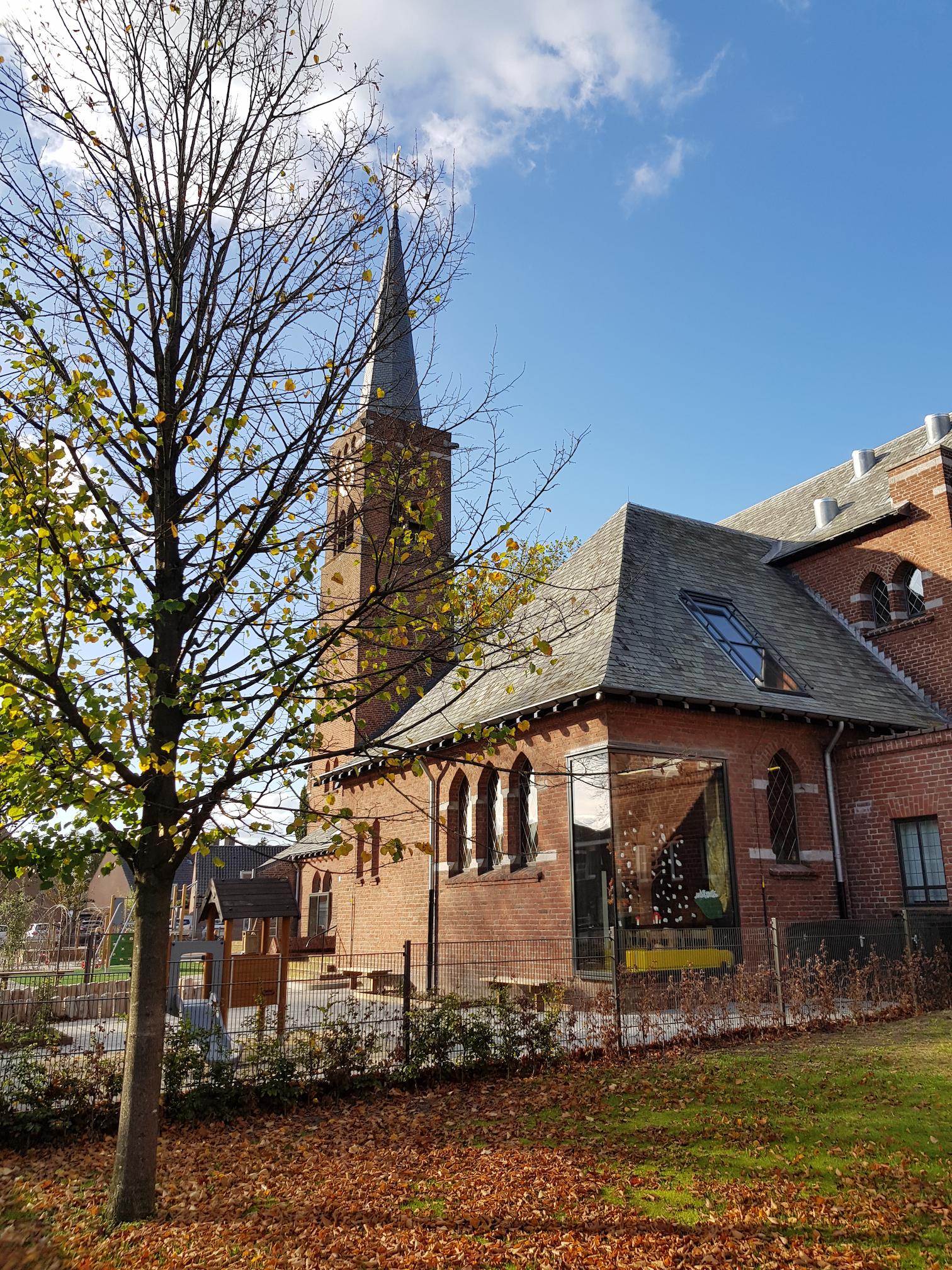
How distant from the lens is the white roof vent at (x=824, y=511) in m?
23.5

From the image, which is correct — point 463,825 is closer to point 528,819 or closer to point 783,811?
point 528,819

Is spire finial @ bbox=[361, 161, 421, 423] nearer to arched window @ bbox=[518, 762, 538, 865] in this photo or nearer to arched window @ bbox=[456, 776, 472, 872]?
arched window @ bbox=[518, 762, 538, 865]

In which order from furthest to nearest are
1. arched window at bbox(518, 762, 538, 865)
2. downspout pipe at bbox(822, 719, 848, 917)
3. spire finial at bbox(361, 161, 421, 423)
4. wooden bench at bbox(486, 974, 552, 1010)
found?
1. downspout pipe at bbox(822, 719, 848, 917)
2. arched window at bbox(518, 762, 538, 865)
3. wooden bench at bbox(486, 974, 552, 1010)
4. spire finial at bbox(361, 161, 421, 423)

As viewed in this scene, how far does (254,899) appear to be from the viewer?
14531 millimetres

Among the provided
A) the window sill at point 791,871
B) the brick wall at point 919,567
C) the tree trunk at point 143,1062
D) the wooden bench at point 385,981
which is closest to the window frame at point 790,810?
the window sill at point 791,871

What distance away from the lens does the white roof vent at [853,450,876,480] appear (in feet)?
80.9

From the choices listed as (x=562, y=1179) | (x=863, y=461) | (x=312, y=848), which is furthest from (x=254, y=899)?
(x=863, y=461)

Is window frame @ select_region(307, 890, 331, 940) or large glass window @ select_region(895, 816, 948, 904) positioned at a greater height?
large glass window @ select_region(895, 816, 948, 904)

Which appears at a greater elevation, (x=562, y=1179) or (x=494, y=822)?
(x=494, y=822)

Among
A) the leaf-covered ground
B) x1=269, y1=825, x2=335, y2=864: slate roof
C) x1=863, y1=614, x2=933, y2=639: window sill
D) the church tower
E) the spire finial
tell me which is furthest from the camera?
x1=269, y1=825, x2=335, y2=864: slate roof

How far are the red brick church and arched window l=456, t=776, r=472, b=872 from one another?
49mm

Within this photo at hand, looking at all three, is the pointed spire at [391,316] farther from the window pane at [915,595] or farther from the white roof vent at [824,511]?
the white roof vent at [824,511]

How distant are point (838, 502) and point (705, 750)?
11.1 m

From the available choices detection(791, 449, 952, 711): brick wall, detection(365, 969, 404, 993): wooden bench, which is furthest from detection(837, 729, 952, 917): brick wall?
detection(365, 969, 404, 993): wooden bench
